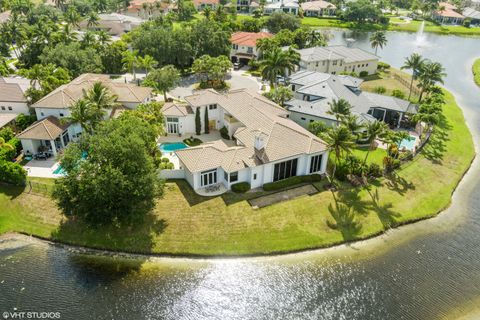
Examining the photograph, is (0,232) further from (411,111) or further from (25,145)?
(411,111)

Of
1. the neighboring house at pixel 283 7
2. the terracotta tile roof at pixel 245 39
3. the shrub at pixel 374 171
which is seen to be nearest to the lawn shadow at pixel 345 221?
the shrub at pixel 374 171

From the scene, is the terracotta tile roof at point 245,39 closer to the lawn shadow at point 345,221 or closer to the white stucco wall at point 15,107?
the white stucco wall at point 15,107

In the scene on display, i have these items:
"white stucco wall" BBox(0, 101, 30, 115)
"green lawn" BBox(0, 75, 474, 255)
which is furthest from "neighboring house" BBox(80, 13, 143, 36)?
"green lawn" BBox(0, 75, 474, 255)

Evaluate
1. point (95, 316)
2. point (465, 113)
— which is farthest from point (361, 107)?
point (95, 316)

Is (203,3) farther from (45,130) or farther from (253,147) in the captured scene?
(253,147)

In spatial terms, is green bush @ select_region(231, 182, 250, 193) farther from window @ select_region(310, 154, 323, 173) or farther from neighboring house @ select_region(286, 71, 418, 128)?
neighboring house @ select_region(286, 71, 418, 128)

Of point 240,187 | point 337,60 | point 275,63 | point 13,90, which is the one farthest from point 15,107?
point 337,60
